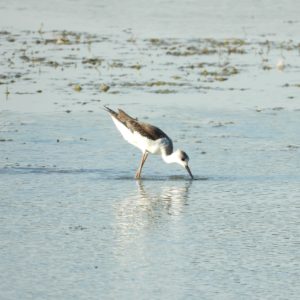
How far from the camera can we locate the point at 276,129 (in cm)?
1714

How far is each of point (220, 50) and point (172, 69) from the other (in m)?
2.43

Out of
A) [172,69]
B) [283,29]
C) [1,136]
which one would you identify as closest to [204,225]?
[1,136]

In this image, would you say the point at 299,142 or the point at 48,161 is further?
the point at 299,142

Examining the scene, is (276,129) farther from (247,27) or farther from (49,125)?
(247,27)

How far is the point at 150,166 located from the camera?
1547 cm

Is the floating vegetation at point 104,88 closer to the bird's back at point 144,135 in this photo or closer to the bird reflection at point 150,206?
the bird's back at point 144,135

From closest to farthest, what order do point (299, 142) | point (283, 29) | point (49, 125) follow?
1. point (299, 142)
2. point (49, 125)
3. point (283, 29)

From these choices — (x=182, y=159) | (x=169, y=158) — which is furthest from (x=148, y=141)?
(x=182, y=159)

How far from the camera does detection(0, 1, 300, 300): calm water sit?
10.1 m

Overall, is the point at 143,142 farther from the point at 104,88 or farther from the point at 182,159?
the point at 104,88

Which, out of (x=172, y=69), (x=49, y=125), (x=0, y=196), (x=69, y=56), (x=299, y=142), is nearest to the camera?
(x=0, y=196)

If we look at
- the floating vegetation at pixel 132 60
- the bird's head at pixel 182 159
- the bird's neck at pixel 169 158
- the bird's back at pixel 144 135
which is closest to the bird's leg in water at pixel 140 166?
the bird's back at pixel 144 135

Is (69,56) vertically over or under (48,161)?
over

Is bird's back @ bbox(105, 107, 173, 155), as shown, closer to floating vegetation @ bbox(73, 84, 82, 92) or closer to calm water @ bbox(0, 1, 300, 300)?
calm water @ bbox(0, 1, 300, 300)
